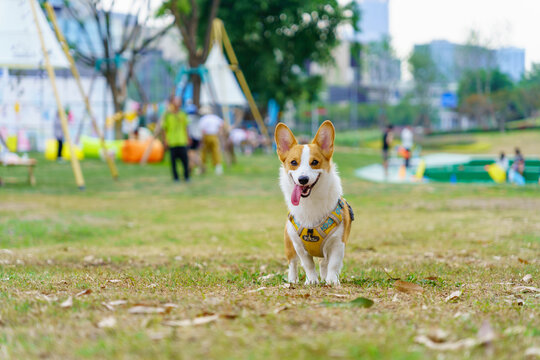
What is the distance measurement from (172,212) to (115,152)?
17777mm

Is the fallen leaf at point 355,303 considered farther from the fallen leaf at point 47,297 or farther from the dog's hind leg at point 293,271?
the fallen leaf at point 47,297

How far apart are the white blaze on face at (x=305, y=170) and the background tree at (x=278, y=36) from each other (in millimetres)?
31741

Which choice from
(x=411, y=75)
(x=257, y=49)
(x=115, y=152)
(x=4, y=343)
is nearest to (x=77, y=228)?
(x=4, y=343)

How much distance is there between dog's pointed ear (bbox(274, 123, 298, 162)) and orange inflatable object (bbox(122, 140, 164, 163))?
2266cm

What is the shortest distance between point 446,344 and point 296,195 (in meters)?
2.21

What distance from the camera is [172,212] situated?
12797 millimetres

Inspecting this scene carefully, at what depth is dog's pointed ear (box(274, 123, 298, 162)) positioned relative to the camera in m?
5.08

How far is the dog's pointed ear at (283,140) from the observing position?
16.7 feet

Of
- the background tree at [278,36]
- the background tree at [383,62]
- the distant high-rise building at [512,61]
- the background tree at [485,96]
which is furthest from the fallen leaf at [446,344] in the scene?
the background tree at [383,62]

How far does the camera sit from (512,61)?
41312mm

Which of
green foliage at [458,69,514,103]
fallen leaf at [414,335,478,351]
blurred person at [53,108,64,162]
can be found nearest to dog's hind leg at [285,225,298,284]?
fallen leaf at [414,335,478,351]

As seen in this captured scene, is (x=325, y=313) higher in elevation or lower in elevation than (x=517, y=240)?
higher

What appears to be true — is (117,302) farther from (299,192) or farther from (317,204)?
(317,204)

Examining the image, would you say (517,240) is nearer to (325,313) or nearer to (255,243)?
(255,243)
